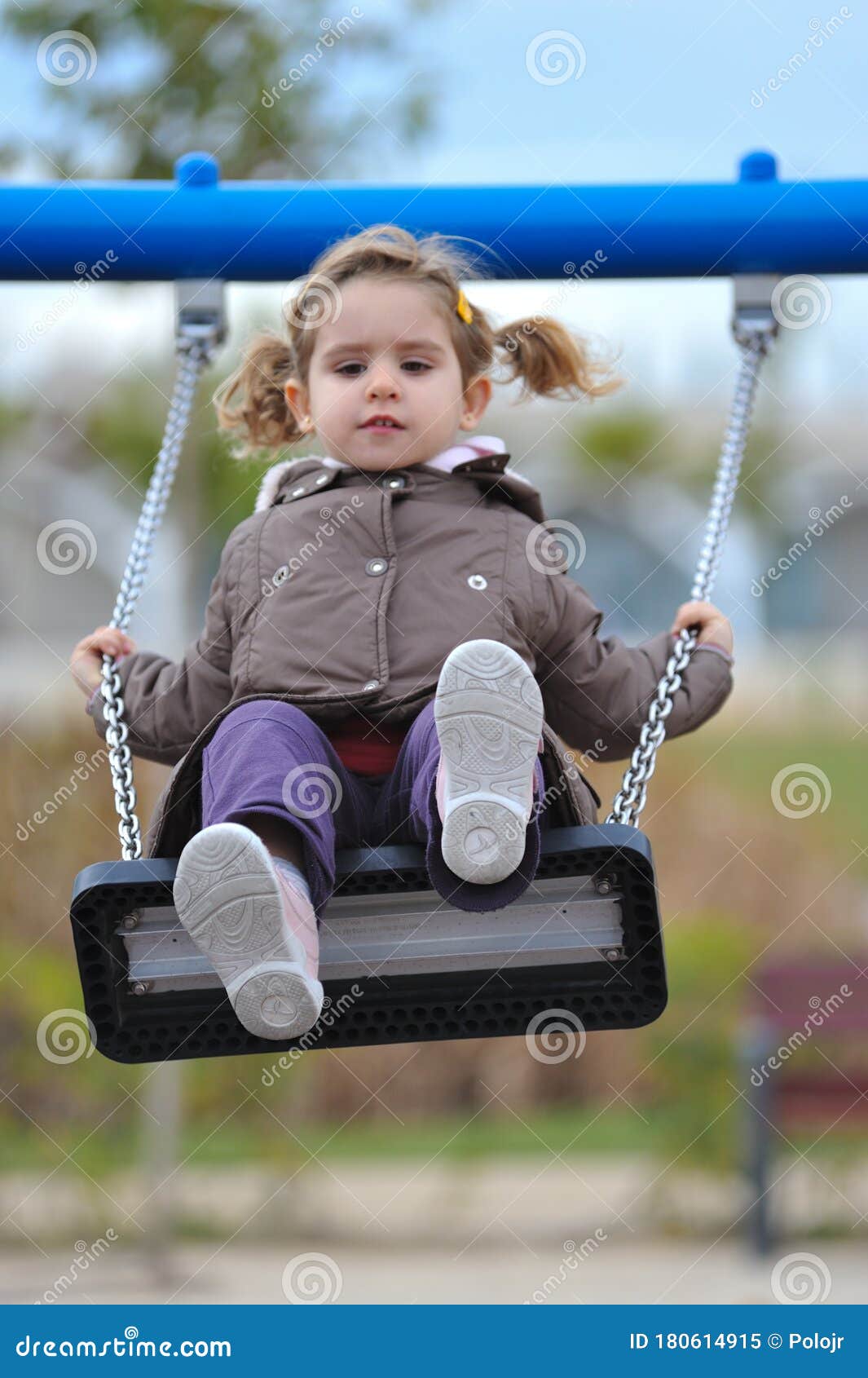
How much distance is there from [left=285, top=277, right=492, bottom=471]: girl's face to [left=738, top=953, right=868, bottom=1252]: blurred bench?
4.43 metres

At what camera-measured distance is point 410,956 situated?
2113mm

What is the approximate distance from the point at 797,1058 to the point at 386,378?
4832 mm

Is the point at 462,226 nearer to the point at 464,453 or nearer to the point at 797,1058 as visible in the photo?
the point at 464,453

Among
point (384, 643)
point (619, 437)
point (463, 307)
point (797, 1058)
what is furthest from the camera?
point (619, 437)

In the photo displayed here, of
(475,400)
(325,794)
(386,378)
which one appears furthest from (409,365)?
(325,794)

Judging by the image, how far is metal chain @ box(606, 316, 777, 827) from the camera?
7.34 feet

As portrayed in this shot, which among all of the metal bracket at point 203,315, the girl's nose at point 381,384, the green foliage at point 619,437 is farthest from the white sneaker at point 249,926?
the green foliage at point 619,437

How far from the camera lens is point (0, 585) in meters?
16.3

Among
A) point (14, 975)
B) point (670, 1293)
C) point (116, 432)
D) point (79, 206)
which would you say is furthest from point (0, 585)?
point (79, 206)

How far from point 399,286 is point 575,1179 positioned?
16.0 feet

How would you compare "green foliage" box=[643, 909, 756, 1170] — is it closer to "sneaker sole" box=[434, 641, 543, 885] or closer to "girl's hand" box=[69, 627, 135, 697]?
"girl's hand" box=[69, 627, 135, 697]

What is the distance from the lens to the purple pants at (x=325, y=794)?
6.54 feet

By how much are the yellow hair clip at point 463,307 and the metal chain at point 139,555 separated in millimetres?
416
